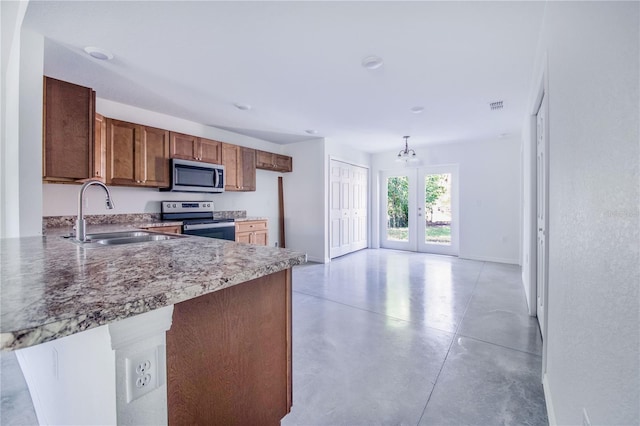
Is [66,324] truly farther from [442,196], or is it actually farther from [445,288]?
[442,196]

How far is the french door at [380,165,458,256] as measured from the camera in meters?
6.03

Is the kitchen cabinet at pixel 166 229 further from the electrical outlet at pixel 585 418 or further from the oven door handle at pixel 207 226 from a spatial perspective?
the electrical outlet at pixel 585 418

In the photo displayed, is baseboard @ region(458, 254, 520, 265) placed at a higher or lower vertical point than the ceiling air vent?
lower

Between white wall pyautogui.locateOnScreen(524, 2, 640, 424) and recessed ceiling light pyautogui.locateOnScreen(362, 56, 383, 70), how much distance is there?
4.16ft

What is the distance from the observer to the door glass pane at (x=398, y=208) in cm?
664

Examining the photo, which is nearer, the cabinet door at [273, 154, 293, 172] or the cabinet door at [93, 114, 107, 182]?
the cabinet door at [93, 114, 107, 182]

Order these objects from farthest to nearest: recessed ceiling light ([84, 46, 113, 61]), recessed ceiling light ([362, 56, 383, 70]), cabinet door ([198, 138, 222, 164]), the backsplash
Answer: cabinet door ([198, 138, 222, 164]) → the backsplash → recessed ceiling light ([362, 56, 383, 70]) → recessed ceiling light ([84, 46, 113, 61])

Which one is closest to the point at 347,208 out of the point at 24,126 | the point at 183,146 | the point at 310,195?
the point at 310,195

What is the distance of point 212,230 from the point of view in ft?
13.3

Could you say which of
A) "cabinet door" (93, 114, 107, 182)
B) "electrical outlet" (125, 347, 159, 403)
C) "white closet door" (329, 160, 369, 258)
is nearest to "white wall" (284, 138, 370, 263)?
"white closet door" (329, 160, 369, 258)

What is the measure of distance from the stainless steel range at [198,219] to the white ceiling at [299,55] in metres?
1.37

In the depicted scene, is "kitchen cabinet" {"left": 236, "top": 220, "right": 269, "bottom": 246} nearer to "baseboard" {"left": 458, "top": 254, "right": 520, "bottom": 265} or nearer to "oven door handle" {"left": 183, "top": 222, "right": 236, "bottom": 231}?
"oven door handle" {"left": 183, "top": 222, "right": 236, "bottom": 231}

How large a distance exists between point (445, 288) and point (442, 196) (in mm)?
2915

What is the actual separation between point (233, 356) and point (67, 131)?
8.79 ft
